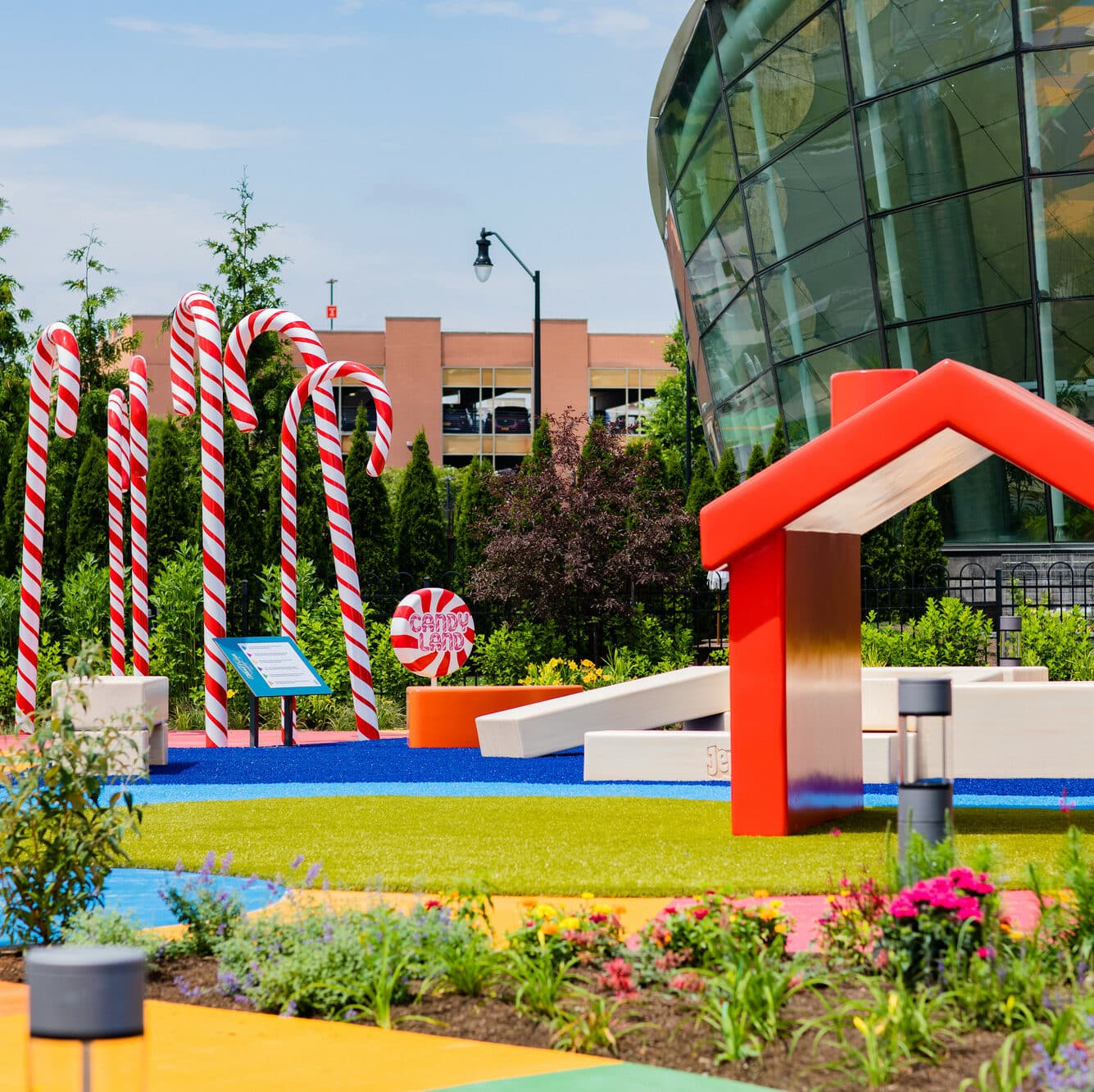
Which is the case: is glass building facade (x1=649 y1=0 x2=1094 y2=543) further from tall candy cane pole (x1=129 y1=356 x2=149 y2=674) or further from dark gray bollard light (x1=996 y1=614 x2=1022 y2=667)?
tall candy cane pole (x1=129 y1=356 x2=149 y2=674)

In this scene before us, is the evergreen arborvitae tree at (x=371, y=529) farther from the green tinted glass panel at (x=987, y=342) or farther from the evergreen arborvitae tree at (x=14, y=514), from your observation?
the green tinted glass panel at (x=987, y=342)

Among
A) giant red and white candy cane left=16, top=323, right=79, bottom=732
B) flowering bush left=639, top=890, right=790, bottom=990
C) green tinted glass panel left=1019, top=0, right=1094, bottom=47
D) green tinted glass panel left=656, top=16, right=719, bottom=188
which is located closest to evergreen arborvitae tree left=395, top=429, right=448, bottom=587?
giant red and white candy cane left=16, top=323, right=79, bottom=732

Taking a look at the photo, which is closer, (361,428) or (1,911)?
(1,911)

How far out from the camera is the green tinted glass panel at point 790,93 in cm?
2694

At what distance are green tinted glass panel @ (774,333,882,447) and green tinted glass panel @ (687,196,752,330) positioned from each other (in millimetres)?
2135

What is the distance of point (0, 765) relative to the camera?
7.49 metres

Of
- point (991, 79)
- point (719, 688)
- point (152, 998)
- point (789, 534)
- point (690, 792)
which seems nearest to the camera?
point (152, 998)

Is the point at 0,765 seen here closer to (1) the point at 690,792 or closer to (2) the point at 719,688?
(1) the point at 690,792

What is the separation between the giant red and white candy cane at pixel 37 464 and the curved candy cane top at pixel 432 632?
4545 mm

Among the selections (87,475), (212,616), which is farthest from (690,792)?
(87,475)

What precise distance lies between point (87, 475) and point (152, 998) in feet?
71.3

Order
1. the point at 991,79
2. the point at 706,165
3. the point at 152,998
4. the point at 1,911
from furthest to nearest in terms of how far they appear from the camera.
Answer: the point at 706,165, the point at 991,79, the point at 1,911, the point at 152,998

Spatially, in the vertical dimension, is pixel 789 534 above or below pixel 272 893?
above

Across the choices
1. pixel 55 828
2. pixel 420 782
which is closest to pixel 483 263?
pixel 420 782
